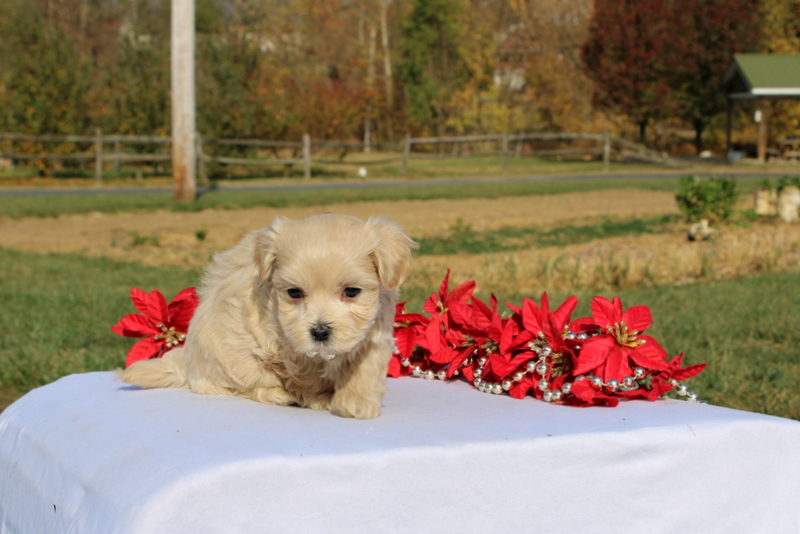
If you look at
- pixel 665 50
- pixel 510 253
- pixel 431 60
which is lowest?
pixel 510 253

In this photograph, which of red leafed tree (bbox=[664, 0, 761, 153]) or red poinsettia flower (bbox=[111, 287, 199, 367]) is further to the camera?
red leafed tree (bbox=[664, 0, 761, 153])

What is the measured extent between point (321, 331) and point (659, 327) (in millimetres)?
4893

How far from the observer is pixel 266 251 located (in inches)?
115

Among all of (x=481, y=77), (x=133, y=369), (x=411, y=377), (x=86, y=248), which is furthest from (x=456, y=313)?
(x=481, y=77)

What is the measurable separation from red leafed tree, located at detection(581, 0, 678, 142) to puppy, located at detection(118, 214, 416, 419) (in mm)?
42330

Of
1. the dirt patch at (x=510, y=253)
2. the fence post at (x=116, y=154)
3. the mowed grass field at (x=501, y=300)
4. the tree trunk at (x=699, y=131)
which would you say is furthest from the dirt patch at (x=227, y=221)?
the tree trunk at (x=699, y=131)

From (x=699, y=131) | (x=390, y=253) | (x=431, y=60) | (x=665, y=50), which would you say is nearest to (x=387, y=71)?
(x=431, y=60)

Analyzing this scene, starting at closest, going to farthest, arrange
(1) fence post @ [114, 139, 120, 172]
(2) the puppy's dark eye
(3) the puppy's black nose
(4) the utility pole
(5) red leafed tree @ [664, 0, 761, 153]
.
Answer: (3) the puppy's black nose, (2) the puppy's dark eye, (4) the utility pole, (1) fence post @ [114, 139, 120, 172], (5) red leafed tree @ [664, 0, 761, 153]

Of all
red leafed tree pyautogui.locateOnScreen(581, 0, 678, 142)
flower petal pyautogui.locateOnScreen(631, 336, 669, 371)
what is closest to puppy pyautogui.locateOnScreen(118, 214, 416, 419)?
flower petal pyautogui.locateOnScreen(631, 336, 669, 371)

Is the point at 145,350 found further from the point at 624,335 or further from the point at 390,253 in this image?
the point at 624,335

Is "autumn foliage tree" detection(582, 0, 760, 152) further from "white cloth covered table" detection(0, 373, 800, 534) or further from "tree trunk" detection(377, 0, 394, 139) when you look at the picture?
"white cloth covered table" detection(0, 373, 800, 534)

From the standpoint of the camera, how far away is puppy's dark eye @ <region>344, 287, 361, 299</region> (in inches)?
112

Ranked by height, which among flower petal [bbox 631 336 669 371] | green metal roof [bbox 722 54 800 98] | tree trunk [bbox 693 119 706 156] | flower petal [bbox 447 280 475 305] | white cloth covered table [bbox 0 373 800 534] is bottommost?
white cloth covered table [bbox 0 373 800 534]

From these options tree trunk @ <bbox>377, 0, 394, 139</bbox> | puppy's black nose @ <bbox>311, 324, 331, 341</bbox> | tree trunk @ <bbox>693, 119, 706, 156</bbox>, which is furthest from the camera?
tree trunk @ <bbox>377, 0, 394, 139</bbox>
